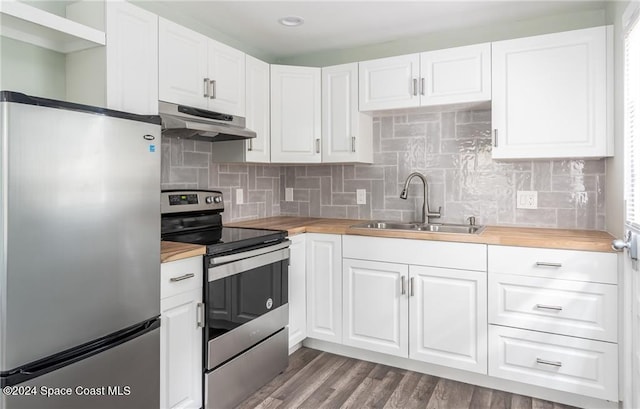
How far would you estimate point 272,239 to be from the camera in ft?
8.07

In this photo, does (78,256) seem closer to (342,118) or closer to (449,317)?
(449,317)

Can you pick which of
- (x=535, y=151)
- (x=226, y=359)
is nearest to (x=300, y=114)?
(x=535, y=151)

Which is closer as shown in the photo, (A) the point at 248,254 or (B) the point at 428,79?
(A) the point at 248,254

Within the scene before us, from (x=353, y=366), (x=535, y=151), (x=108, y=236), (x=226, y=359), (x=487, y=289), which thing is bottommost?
(x=353, y=366)

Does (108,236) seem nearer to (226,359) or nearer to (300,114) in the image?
(226,359)

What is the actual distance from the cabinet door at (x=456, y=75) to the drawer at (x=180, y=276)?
1834 millimetres

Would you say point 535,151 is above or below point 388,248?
above

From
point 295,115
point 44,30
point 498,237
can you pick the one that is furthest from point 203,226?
point 498,237

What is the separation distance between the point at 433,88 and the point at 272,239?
1.47 metres

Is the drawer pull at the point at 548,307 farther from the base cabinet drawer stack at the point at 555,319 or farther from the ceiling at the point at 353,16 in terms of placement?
the ceiling at the point at 353,16

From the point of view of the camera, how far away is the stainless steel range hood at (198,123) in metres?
2.12

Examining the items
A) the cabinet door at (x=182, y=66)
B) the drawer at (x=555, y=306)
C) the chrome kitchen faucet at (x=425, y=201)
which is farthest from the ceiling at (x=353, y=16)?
the drawer at (x=555, y=306)

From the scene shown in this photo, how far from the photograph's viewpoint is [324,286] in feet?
9.26

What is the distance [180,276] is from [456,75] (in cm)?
209
